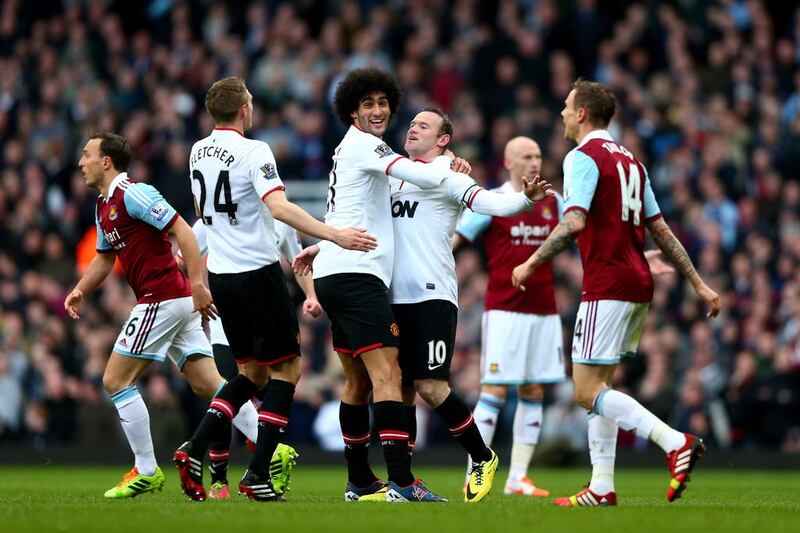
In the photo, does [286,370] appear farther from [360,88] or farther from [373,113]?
[360,88]

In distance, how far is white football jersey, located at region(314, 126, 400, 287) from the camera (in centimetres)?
934

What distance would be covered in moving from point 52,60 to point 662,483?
14551mm

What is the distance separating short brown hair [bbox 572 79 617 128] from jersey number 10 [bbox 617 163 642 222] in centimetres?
41

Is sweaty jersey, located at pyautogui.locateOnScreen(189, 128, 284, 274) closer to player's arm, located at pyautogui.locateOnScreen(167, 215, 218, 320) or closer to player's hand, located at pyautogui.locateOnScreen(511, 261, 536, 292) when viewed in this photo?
player's arm, located at pyautogui.locateOnScreen(167, 215, 218, 320)

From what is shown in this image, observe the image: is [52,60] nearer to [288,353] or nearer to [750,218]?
[750,218]

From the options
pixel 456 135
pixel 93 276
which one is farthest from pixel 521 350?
pixel 456 135

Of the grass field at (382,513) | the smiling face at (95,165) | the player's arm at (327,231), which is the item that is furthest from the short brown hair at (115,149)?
the grass field at (382,513)

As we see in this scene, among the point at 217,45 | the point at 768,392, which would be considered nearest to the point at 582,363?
the point at 768,392

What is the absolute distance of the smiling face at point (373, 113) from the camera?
31.5 ft

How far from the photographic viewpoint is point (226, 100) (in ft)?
31.5

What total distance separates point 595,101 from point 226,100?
249 centimetres

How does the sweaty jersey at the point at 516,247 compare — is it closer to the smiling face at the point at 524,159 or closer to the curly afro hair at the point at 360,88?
the smiling face at the point at 524,159

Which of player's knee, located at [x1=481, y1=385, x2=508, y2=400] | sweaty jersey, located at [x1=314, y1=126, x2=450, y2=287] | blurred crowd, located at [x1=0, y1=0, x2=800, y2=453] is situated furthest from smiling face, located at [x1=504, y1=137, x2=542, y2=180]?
blurred crowd, located at [x1=0, y1=0, x2=800, y2=453]

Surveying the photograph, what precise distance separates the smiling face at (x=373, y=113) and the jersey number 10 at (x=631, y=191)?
1651mm
